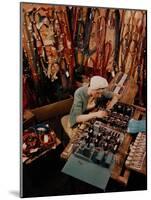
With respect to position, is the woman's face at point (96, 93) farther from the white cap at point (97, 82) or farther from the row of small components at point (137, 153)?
the row of small components at point (137, 153)

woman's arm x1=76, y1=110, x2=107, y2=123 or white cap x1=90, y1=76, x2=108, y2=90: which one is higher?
white cap x1=90, y1=76, x2=108, y2=90

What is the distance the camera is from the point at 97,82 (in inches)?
97.1

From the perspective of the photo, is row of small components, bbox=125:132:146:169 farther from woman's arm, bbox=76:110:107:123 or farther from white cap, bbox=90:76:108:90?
white cap, bbox=90:76:108:90

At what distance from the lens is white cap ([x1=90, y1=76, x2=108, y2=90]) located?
246 centimetres

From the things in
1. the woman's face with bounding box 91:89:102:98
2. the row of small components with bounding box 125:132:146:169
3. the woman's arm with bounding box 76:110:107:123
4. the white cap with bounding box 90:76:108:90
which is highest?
the white cap with bounding box 90:76:108:90

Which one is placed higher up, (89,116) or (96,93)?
(96,93)

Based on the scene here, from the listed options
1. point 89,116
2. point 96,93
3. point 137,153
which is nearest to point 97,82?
point 96,93

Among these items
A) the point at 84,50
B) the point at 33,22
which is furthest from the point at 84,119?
the point at 33,22

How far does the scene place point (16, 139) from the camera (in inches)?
91.4

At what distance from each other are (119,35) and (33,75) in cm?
57

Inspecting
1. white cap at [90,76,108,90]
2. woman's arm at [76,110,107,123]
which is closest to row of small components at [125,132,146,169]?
woman's arm at [76,110,107,123]

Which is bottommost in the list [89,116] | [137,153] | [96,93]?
[137,153]

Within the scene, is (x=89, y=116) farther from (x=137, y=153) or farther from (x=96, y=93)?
(x=137, y=153)

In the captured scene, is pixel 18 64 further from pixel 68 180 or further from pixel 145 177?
pixel 145 177
